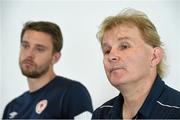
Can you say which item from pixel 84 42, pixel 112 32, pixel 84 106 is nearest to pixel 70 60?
pixel 84 42

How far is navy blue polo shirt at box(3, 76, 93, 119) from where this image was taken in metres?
1.55

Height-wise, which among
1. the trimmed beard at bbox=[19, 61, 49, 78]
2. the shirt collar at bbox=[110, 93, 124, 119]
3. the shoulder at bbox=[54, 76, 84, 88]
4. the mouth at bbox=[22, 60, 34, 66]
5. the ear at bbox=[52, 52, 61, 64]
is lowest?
the shirt collar at bbox=[110, 93, 124, 119]

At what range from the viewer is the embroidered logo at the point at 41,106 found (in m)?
1.59

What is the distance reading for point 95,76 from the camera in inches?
61.2

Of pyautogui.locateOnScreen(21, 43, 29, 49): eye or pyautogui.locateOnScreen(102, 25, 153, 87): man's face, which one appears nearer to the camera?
pyautogui.locateOnScreen(102, 25, 153, 87): man's face

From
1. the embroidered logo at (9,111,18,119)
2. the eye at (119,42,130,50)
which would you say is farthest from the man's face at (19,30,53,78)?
the eye at (119,42,130,50)

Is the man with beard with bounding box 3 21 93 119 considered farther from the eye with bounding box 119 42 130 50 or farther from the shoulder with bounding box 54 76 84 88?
the eye with bounding box 119 42 130 50

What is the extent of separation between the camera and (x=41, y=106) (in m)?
1.60

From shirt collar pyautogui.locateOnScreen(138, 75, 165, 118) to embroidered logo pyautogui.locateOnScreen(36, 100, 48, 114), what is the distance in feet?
1.93

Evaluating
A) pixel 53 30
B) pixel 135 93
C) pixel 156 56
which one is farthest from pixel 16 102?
pixel 156 56

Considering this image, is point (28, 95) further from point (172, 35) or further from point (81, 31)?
point (172, 35)

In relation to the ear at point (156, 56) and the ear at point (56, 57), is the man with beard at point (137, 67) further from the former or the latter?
the ear at point (56, 57)

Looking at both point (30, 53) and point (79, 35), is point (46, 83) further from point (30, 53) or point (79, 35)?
point (79, 35)

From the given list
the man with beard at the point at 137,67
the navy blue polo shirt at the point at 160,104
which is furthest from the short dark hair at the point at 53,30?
the navy blue polo shirt at the point at 160,104
